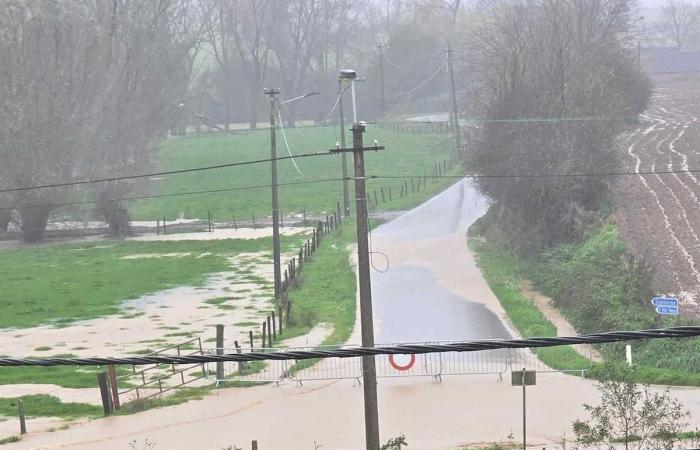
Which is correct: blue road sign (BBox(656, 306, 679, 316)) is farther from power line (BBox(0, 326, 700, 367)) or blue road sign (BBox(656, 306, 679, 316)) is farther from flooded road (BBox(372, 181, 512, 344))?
power line (BBox(0, 326, 700, 367))

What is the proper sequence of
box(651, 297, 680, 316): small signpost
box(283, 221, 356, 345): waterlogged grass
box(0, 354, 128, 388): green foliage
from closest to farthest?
box(651, 297, 680, 316): small signpost, box(0, 354, 128, 388): green foliage, box(283, 221, 356, 345): waterlogged grass

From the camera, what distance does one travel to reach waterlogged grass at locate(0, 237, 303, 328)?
3756cm

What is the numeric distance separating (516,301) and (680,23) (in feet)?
465

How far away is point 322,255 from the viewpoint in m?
45.2

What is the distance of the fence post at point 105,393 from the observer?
73.2 feet

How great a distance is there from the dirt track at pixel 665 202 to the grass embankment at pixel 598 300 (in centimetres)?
90

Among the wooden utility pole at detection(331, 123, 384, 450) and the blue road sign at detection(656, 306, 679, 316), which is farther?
the blue road sign at detection(656, 306, 679, 316)

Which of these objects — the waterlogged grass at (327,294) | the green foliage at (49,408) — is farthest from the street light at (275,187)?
the green foliage at (49,408)

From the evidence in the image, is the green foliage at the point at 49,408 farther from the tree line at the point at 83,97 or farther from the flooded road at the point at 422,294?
the tree line at the point at 83,97

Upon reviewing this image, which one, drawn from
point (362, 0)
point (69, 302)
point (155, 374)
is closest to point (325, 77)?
point (362, 0)

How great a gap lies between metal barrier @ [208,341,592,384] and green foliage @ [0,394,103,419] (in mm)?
3303

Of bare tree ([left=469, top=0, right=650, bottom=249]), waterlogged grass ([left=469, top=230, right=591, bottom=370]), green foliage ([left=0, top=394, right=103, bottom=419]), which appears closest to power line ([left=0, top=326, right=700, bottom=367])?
green foliage ([left=0, top=394, right=103, bottom=419])

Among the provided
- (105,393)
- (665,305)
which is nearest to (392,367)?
(665,305)

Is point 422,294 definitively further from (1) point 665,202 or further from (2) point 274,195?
Result: (1) point 665,202
